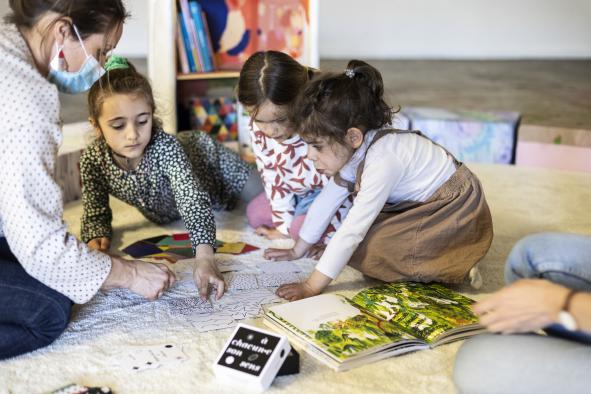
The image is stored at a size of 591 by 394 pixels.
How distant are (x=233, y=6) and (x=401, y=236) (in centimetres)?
149

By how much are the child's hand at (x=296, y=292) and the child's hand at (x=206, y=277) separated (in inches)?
5.1

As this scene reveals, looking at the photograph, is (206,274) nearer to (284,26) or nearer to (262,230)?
(262,230)

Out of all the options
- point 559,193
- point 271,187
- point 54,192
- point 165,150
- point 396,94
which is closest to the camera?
point 54,192

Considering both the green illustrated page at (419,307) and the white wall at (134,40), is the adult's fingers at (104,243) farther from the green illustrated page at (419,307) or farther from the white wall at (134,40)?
the white wall at (134,40)

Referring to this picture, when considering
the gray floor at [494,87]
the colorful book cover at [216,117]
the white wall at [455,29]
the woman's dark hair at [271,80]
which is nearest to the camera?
the woman's dark hair at [271,80]

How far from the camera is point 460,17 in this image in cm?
523

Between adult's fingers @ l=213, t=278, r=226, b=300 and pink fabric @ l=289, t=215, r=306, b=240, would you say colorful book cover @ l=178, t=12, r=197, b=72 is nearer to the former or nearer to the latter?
pink fabric @ l=289, t=215, r=306, b=240

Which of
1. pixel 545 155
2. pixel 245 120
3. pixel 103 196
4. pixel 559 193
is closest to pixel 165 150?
pixel 103 196

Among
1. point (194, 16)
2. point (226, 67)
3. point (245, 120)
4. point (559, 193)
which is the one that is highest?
point (194, 16)

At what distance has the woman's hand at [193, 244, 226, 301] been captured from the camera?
1528 millimetres

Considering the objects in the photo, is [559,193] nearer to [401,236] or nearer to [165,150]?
[401,236]

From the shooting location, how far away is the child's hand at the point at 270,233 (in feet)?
6.34

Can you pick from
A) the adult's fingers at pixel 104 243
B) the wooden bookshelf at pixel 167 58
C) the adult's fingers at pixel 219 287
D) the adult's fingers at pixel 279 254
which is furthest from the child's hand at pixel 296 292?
the wooden bookshelf at pixel 167 58

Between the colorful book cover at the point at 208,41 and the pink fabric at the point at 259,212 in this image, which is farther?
the colorful book cover at the point at 208,41
